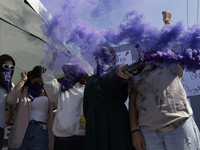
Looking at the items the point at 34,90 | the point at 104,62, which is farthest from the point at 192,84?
the point at 34,90

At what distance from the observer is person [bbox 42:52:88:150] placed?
157 centimetres

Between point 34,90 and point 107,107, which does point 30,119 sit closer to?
point 34,90

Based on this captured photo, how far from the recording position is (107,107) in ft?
4.09

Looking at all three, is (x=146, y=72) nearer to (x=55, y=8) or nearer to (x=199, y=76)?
(x=55, y=8)

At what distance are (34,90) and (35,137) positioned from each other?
1.71 ft

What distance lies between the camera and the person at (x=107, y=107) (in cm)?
116

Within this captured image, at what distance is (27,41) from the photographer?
2.50 m

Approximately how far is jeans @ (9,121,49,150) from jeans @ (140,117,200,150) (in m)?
1.16

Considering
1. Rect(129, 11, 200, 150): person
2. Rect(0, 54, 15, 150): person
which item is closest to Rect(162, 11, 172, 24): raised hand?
Rect(129, 11, 200, 150): person

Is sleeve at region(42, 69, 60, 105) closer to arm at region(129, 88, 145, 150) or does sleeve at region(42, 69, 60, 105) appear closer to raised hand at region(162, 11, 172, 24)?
arm at region(129, 88, 145, 150)

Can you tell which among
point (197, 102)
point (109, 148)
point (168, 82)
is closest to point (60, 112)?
point (109, 148)

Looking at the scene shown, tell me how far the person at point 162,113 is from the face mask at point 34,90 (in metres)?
1.22

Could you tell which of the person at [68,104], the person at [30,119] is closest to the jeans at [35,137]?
the person at [30,119]

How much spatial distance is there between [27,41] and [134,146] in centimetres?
205
